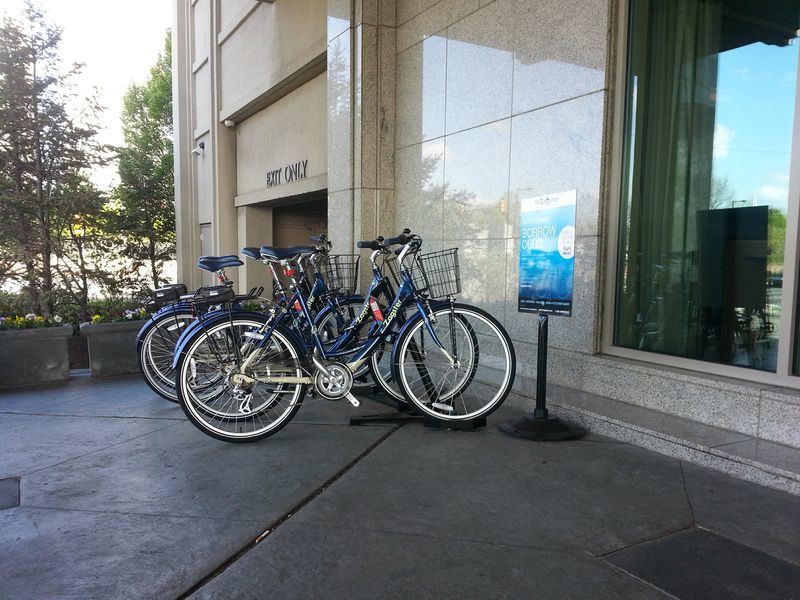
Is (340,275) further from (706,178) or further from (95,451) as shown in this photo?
(706,178)

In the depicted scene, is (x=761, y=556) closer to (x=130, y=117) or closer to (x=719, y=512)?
(x=719, y=512)

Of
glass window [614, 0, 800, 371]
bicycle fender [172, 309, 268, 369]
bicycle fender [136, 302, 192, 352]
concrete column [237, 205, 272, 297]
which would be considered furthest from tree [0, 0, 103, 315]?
glass window [614, 0, 800, 371]

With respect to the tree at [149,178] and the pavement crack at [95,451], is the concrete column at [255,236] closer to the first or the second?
the tree at [149,178]

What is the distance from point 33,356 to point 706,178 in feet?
22.8

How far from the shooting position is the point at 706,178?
436 cm

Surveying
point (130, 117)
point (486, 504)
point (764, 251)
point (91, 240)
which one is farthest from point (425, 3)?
point (130, 117)

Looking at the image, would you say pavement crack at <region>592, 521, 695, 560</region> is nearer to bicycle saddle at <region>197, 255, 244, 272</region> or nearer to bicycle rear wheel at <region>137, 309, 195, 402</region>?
bicycle saddle at <region>197, 255, 244, 272</region>

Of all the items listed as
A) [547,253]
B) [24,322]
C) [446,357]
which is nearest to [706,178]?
[547,253]

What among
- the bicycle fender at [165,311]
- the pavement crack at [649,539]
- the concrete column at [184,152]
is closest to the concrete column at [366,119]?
the bicycle fender at [165,311]

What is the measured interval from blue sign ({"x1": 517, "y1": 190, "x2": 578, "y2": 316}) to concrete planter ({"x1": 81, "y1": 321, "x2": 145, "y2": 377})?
4.65m

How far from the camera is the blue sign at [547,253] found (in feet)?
16.1

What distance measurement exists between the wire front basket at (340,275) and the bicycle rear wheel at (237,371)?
3.47ft

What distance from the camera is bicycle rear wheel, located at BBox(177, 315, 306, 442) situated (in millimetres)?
4172

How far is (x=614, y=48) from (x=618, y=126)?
60cm
